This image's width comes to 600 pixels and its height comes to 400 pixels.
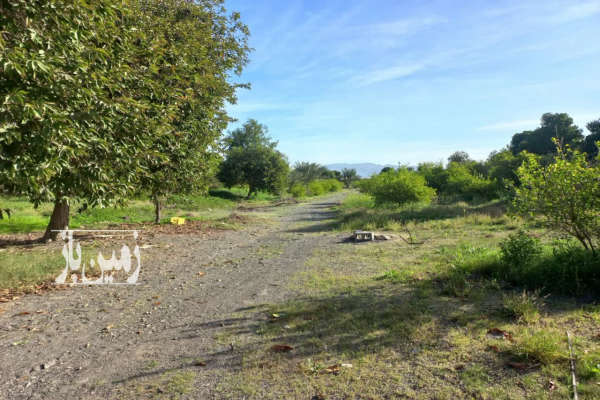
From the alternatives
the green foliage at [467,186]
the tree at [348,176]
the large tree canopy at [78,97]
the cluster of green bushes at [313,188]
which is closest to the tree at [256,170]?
the cluster of green bushes at [313,188]

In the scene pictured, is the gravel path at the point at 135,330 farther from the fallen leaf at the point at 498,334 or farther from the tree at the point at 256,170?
the tree at the point at 256,170

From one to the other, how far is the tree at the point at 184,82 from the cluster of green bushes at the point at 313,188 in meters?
38.0

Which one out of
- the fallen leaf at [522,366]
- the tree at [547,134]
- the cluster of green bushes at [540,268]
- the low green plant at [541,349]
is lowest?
the fallen leaf at [522,366]

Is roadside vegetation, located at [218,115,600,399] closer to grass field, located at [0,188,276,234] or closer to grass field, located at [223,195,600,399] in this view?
grass field, located at [223,195,600,399]

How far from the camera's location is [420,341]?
3836 mm

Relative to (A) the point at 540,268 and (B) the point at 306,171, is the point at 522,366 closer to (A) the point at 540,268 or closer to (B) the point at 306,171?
(A) the point at 540,268

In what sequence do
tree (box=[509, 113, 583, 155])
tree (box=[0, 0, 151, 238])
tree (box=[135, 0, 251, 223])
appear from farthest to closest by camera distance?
tree (box=[509, 113, 583, 155])
tree (box=[135, 0, 251, 223])
tree (box=[0, 0, 151, 238])

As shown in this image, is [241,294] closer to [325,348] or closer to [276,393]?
[325,348]

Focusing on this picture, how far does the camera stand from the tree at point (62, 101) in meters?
4.61

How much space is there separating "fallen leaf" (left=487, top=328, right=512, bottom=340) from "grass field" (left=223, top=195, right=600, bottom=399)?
1 cm

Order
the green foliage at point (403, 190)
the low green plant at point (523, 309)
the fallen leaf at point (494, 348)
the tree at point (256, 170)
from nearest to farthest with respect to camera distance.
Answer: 1. the fallen leaf at point (494, 348)
2. the low green plant at point (523, 309)
3. the green foliage at point (403, 190)
4. the tree at point (256, 170)

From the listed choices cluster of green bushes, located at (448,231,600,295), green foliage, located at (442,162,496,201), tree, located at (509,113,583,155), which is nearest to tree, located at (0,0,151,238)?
cluster of green bushes, located at (448,231,600,295)

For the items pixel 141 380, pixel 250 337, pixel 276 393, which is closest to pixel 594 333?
pixel 276 393

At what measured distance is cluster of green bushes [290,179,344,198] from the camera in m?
54.2
